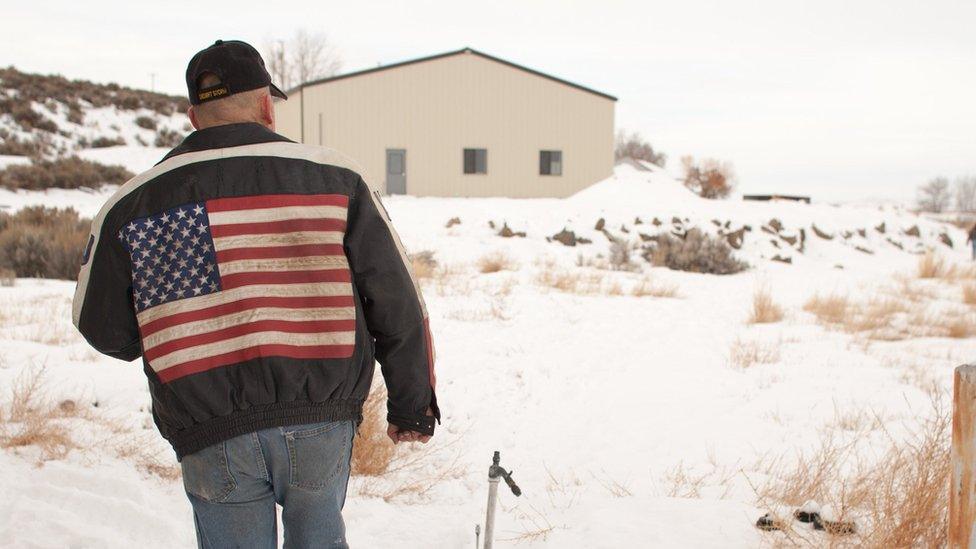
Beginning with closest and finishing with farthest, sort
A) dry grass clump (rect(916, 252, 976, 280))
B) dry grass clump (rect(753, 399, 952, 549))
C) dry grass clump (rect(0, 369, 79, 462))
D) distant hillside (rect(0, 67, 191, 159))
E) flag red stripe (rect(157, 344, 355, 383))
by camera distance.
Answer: flag red stripe (rect(157, 344, 355, 383)) → dry grass clump (rect(753, 399, 952, 549)) → dry grass clump (rect(0, 369, 79, 462)) → dry grass clump (rect(916, 252, 976, 280)) → distant hillside (rect(0, 67, 191, 159))

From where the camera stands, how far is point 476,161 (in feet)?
95.6

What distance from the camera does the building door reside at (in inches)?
1101

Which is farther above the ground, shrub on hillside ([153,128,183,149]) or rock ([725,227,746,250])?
shrub on hillside ([153,128,183,149])

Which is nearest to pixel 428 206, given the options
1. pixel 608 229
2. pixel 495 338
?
pixel 608 229

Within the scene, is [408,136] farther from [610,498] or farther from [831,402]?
[610,498]

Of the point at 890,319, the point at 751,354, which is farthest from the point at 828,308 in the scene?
the point at 751,354

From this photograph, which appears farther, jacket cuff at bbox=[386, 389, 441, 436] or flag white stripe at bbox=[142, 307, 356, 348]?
jacket cuff at bbox=[386, 389, 441, 436]

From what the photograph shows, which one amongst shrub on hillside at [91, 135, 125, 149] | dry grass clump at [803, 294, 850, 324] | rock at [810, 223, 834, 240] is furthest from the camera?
shrub on hillside at [91, 135, 125, 149]

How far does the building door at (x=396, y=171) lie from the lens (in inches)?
1101

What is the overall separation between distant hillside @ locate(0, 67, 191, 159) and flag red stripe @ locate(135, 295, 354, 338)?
97.9ft

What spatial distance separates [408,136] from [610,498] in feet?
81.1

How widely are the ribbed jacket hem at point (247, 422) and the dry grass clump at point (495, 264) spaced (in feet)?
36.5

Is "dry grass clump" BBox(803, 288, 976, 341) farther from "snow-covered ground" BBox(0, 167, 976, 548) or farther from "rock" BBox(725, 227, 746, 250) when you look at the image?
"rock" BBox(725, 227, 746, 250)

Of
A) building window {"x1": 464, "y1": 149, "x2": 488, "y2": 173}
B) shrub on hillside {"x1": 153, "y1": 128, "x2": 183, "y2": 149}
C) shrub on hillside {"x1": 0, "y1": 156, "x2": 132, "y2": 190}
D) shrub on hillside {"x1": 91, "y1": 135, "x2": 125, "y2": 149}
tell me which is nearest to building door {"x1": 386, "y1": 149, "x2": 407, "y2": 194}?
building window {"x1": 464, "y1": 149, "x2": 488, "y2": 173}
